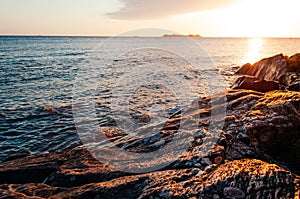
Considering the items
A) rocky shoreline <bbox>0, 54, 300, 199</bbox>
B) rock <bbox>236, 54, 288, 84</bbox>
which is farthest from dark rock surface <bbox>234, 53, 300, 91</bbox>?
rocky shoreline <bbox>0, 54, 300, 199</bbox>

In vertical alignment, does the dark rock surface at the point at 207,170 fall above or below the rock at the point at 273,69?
below

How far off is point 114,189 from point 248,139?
4.23 meters

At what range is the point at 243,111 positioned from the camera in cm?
906

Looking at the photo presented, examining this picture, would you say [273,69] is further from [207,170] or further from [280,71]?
[207,170]

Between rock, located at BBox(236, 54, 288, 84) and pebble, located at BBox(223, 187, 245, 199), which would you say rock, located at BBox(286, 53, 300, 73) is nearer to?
rock, located at BBox(236, 54, 288, 84)

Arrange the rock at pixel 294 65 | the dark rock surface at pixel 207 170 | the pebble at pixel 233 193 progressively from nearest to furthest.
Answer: the pebble at pixel 233 193 < the dark rock surface at pixel 207 170 < the rock at pixel 294 65

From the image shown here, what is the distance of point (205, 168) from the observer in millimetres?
5656

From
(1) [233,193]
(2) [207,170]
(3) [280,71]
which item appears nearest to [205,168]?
(2) [207,170]

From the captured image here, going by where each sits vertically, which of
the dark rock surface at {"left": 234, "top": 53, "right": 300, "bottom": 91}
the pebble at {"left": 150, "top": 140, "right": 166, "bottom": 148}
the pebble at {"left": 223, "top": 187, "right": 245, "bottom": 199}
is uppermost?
the dark rock surface at {"left": 234, "top": 53, "right": 300, "bottom": 91}

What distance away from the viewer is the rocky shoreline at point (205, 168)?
193 inches

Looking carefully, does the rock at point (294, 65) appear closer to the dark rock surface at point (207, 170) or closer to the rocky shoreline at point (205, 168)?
the rocky shoreline at point (205, 168)

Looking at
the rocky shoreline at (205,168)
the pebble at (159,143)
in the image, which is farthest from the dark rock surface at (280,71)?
the pebble at (159,143)

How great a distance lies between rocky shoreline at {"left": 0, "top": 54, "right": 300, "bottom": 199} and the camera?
16.1 ft

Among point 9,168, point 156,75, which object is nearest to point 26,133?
point 9,168
